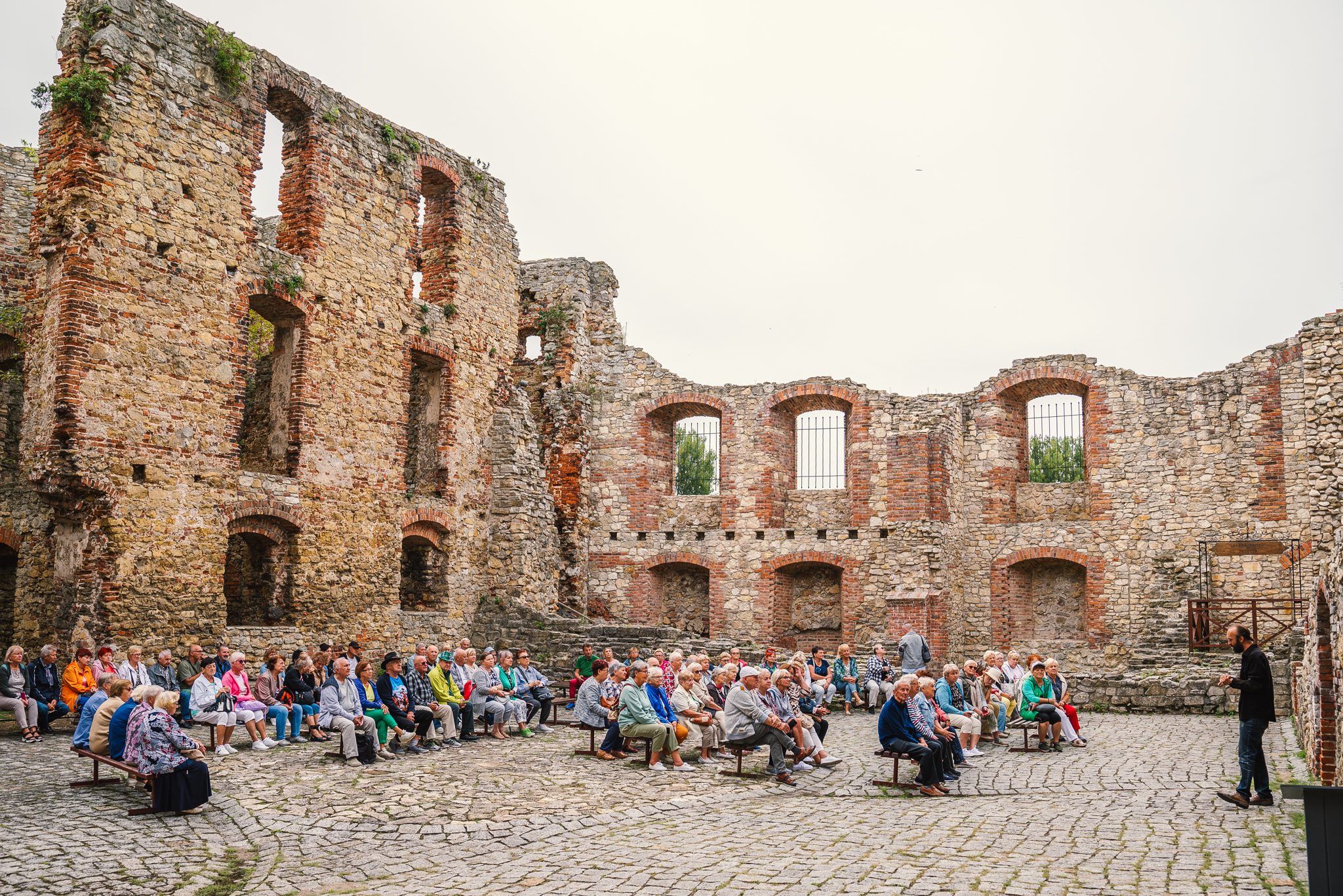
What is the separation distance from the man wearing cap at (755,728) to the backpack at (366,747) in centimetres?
349

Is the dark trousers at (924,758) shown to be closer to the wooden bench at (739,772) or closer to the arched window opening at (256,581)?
the wooden bench at (739,772)

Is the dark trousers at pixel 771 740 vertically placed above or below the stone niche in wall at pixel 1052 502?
below

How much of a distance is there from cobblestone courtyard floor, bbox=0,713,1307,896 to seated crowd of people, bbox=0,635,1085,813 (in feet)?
1.31

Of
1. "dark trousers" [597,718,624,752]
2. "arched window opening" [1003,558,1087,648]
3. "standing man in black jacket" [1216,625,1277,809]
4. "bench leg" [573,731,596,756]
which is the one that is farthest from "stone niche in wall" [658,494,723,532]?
"standing man in black jacket" [1216,625,1277,809]

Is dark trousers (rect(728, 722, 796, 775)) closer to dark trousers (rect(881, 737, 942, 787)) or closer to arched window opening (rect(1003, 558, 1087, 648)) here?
dark trousers (rect(881, 737, 942, 787))

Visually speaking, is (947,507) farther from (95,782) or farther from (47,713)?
(95,782)

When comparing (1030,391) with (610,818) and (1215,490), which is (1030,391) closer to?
(1215,490)

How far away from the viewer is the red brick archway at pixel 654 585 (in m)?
21.2

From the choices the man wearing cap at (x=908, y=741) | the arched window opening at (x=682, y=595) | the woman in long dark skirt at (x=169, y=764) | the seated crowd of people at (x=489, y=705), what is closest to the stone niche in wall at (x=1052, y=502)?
the arched window opening at (x=682, y=595)

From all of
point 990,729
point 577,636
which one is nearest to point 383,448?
point 577,636

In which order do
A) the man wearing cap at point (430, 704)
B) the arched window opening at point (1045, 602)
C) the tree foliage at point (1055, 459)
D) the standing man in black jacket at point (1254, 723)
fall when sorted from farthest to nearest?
the tree foliage at point (1055, 459) → the arched window opening at point (1045, 602) → the man wearing cap at point (430, 704) → the standing man in black jacket at point (1254, 723)

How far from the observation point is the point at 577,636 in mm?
17562

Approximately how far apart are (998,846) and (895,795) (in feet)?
7.60

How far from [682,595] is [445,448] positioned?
6846 millimetres
